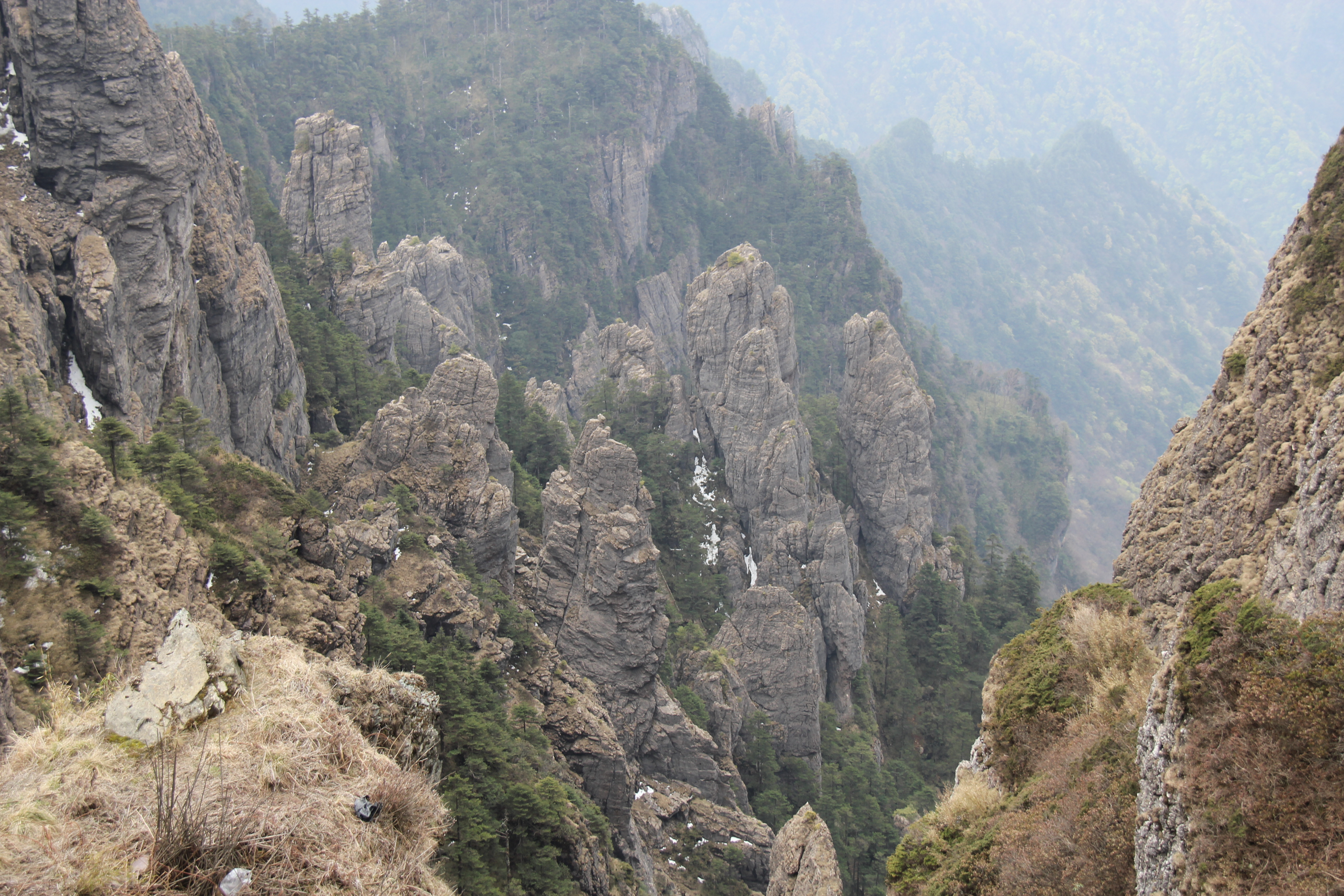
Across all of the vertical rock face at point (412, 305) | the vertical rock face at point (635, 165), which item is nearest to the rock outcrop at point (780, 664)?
the vertical rock face at point (412, 305)

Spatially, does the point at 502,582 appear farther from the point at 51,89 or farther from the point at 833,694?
the point at 833,694

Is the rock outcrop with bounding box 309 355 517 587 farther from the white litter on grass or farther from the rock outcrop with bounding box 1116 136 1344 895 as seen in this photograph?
the rock outcrop with bounding box 1116 136 1344 895

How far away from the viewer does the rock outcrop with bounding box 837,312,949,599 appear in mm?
61625

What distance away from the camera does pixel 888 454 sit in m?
62.8

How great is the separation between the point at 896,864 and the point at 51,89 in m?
26.9

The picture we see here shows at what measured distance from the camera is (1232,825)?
6.86 meters

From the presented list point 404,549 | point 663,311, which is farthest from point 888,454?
point 663,311

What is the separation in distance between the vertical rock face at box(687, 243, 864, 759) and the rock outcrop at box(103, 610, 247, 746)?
1528 inches

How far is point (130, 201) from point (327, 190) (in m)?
31.9

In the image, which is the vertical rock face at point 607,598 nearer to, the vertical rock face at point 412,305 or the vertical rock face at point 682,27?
the vertical rock face at point 412,305

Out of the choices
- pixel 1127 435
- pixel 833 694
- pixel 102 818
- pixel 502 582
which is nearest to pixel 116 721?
pixel 102 818

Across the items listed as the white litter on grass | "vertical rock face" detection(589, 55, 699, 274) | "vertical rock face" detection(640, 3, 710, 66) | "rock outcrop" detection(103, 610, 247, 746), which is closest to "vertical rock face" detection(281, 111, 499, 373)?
the white litter on grass

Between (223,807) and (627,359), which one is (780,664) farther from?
(223,807)

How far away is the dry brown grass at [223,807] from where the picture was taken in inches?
235
